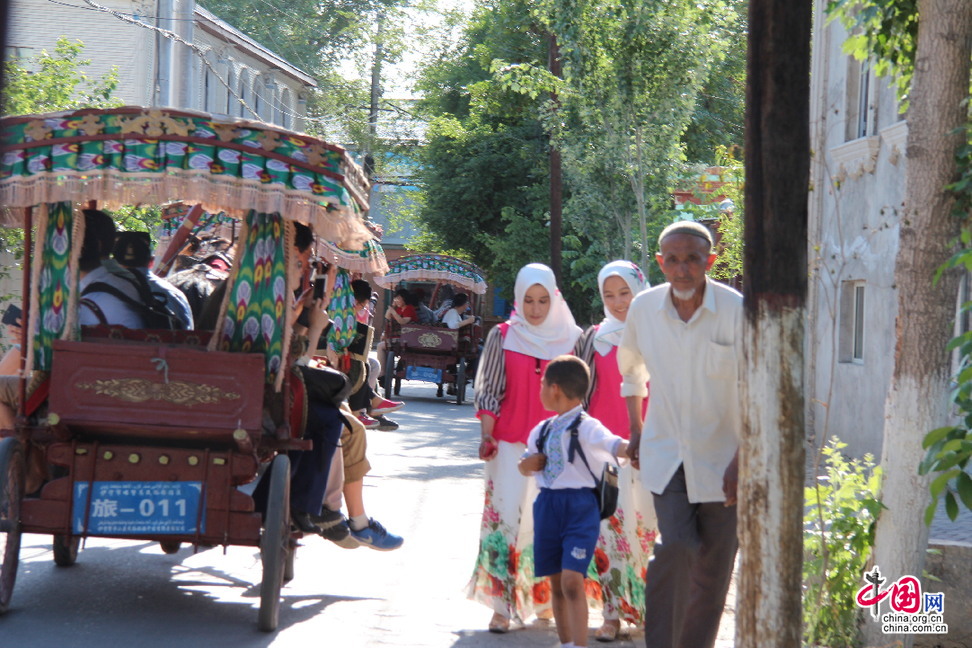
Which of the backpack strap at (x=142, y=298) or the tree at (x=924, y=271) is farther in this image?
the backpack strap at (x=142, y=298)

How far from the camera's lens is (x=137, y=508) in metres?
6.56

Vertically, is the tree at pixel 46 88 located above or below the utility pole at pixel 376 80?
below

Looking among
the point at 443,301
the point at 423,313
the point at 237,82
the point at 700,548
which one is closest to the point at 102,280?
the point at 700,548

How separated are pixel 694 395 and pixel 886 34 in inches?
116

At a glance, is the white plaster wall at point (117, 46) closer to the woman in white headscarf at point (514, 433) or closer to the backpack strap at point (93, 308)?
the backpack strap at point (93, 308)

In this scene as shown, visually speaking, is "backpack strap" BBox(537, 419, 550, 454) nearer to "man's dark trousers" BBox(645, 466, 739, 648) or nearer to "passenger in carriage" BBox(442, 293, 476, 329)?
"man's dark trousers" BBox(645, 466, 739, 648)

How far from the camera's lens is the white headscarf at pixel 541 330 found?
7211mm

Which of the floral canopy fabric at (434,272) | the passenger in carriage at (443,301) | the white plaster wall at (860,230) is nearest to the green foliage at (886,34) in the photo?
the white plaster wall at (860,230)

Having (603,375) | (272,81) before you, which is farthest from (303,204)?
Result: (272,81)

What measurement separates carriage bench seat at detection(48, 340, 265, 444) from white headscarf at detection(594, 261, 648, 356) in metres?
1.89

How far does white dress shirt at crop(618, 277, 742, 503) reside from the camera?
17.9ft

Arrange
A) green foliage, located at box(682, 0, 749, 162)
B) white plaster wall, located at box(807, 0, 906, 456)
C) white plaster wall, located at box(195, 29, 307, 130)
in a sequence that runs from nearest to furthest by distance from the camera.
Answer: white plaster wall, located at box(807, 0, 906, 456), white plaster wall, located at box(195, 29, 307, 130), green foliage, located at box(682, 0, 749, 162)

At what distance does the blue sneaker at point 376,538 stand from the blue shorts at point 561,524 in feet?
6.90

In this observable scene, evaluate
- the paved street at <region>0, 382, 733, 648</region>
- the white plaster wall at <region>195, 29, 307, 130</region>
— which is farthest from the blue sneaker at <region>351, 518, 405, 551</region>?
the white plaster wall at <region>195, 29, 307, 130</region>
